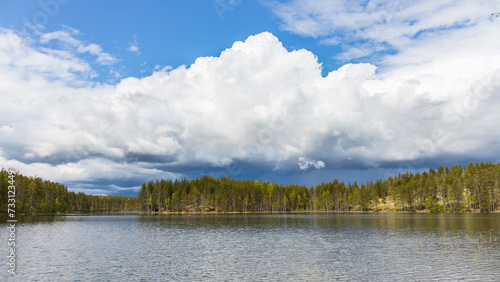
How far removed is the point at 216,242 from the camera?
6812 centimetres

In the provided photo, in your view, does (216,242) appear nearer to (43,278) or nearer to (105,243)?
(105,243)

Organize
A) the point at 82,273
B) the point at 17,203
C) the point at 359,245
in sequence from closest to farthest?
1. the point at 82,273
2. the point at 359,245
3. the point at 17,203

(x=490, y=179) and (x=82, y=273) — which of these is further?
(x=490, y=179)

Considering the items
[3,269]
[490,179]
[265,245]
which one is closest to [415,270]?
[265,245]

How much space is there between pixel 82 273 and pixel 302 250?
3202 centimetres

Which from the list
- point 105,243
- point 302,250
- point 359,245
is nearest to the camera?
point 302,250

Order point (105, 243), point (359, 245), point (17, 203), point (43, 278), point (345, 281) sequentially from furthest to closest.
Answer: point (17, 203) → point (105, 243) → point (359, 245) → point (43, 278) → point (345, 281)

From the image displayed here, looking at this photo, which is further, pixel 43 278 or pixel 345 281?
pixel 43 278

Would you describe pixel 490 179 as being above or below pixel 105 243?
above

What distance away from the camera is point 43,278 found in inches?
1446

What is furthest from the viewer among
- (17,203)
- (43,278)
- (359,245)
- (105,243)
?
(17,203)

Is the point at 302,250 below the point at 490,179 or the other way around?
below

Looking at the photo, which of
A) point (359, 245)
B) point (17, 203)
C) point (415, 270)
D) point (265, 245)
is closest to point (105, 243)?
point (265, 245)

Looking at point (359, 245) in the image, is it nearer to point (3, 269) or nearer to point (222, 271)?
point (222, 271)
